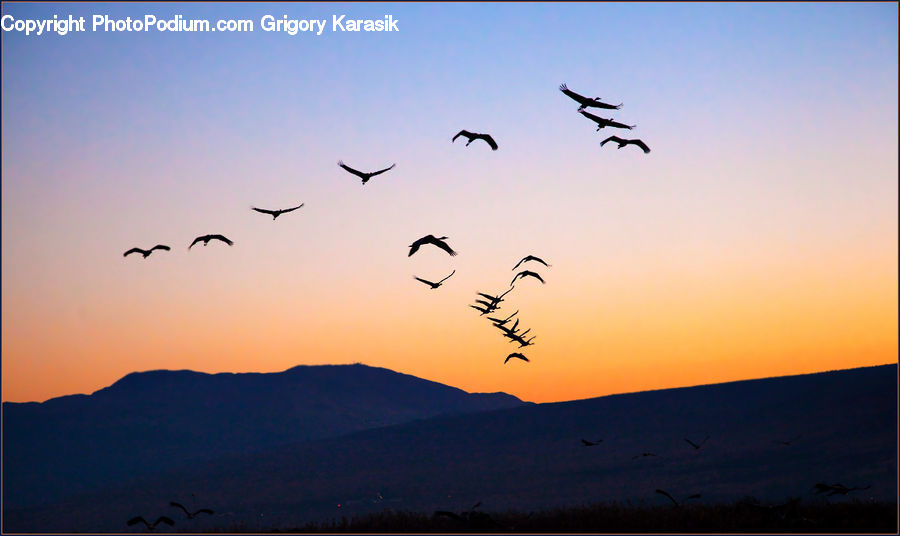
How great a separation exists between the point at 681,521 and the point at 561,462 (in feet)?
172

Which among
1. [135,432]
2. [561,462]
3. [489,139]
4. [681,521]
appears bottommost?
[681,521]

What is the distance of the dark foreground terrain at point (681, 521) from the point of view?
96.1 feet

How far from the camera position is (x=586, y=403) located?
106 metres

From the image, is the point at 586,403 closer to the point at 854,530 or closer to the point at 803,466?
the point at 803,466

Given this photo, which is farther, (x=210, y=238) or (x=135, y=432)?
(x=135, y=432)

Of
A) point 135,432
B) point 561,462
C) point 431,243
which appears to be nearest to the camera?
point 431,243

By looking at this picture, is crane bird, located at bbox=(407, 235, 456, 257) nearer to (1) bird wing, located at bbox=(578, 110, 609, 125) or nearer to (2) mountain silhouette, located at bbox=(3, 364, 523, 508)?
(1) bird wing, located at bbox=(578, 110, 609, 125)

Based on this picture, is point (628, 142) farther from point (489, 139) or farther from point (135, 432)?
point (135, 432)

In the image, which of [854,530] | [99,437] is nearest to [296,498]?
[854,530]

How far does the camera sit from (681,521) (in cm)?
3052

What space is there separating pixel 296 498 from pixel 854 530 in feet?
187

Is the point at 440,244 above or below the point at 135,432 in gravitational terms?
below

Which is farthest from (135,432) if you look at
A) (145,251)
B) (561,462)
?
(145,251)

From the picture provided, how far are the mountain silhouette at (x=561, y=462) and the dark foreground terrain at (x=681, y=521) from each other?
89.5ft
